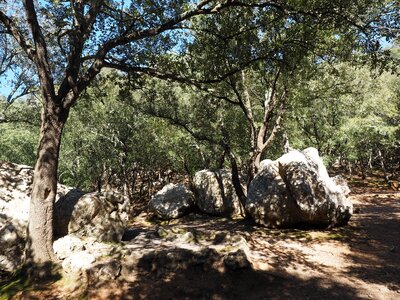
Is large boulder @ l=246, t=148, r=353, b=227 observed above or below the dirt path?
above

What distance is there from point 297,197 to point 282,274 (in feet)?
18.6

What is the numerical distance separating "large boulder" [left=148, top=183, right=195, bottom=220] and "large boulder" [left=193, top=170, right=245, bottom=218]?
84 cm

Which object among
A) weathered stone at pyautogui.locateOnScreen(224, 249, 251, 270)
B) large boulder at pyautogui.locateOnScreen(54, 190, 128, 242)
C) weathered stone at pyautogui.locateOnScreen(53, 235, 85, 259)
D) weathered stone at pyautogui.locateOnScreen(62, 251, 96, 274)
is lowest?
weathered stone at pyautogui.locateOnScreen(224, 249, 251, 270)

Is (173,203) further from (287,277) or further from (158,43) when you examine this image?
(287,277)

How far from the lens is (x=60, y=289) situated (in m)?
8.20

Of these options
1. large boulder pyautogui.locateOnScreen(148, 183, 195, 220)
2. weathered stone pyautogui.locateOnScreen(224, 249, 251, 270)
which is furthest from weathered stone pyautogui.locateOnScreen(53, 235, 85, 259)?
large boulder pyautogui.locateOnScreen(148, 183, 195, 220)

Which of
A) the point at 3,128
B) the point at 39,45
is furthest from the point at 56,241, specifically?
the point at 3,128

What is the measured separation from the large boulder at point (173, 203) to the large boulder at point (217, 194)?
33.2 inches

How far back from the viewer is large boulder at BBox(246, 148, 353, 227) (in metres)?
13.9

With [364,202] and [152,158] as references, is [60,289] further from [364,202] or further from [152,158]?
[152,158]

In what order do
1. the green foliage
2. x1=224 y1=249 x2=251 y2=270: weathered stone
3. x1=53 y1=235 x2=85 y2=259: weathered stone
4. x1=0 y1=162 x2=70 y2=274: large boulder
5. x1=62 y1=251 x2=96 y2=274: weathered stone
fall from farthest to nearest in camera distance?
1. the green foliage
2. x1=0 y1=162 x2=70 y2=274: large boulder
3. x1=53 y1=235 x2=85 y2=259: weathered stone
4. x1=224 y1=249 x2=251 y2=270: weathered stone
5. x1=62 y1=251 x2=96 y2=274: weathered stone

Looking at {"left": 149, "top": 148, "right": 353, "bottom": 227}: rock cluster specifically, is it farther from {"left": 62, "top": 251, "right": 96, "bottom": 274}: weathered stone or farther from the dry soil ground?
{"left": 62, "top": 251, "right": 96, "bottom": 274}: weathered stone

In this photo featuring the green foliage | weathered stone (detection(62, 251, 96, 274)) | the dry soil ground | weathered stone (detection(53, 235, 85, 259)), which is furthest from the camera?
the green foliage

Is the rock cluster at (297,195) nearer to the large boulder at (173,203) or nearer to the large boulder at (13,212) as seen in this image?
the large boulder at (173,203)
